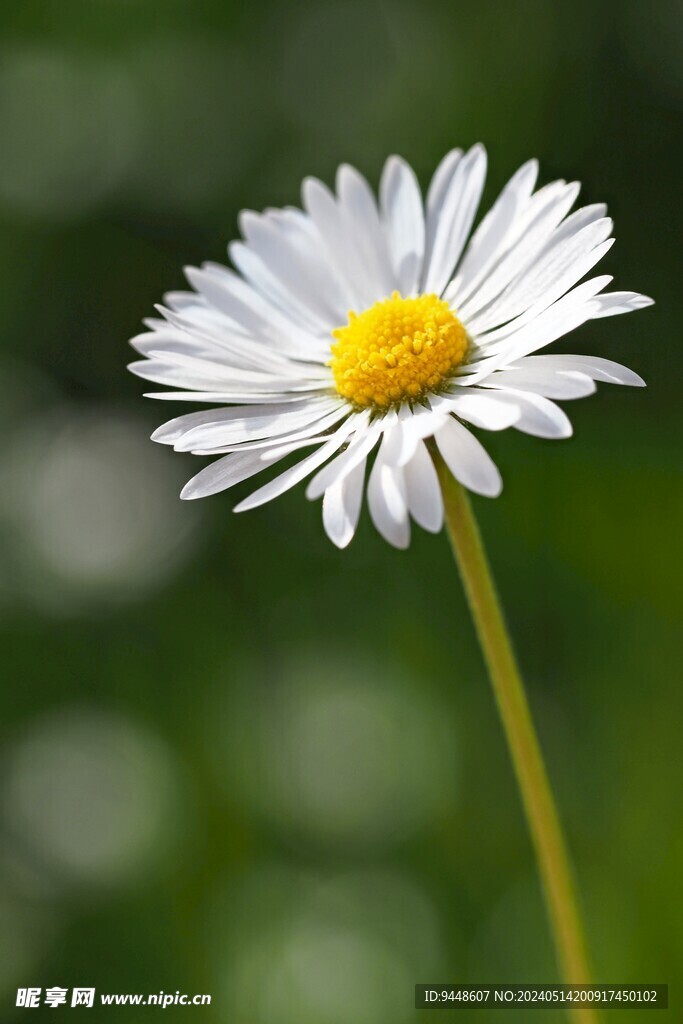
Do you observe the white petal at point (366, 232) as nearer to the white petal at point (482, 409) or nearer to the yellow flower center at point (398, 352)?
the yellow flower center at point (398, 352)

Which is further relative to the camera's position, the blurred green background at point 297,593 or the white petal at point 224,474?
the blurred green background at point 297,593

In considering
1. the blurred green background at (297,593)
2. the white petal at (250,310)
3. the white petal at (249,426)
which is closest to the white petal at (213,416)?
the white petal at (249,426)

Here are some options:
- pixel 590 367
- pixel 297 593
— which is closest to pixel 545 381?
pixel 590 367

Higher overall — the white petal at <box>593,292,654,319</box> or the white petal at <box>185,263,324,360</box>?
the white petal at <box>185,263,324,360</box>

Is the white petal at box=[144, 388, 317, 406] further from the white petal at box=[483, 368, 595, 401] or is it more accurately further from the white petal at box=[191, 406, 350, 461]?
the white petal at box=[483, 368, 595, 401]

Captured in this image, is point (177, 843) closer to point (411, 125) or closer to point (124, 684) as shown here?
point (124, 684)

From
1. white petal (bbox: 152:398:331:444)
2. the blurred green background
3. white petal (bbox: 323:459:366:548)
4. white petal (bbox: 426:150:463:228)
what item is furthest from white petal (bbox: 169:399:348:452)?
the blurred green background
